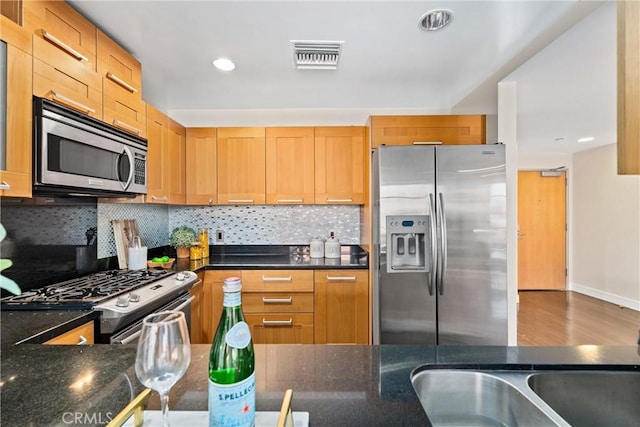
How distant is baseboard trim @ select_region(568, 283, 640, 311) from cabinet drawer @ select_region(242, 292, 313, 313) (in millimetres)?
4802

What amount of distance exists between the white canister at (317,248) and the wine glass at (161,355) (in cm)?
238

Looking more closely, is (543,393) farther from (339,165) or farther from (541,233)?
(541,233)

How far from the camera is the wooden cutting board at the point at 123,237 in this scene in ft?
7.54

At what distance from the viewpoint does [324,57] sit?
223 cm

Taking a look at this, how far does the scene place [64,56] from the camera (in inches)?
58.5

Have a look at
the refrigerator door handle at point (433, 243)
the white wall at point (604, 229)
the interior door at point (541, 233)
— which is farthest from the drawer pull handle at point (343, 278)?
the white wall at point (604, 229)

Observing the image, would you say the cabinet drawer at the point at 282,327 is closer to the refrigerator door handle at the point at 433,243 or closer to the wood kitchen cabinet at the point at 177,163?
the refrigerator door handle at the point at 433,243

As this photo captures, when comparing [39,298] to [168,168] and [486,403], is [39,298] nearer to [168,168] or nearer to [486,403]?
[168,168]

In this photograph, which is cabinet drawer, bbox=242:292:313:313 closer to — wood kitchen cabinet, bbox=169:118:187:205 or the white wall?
wood kitchen cabinet, bbox=169:118:187:205

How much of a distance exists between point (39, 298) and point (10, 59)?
1.06 meters

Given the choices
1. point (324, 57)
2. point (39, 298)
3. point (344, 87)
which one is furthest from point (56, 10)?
point (344, 87)

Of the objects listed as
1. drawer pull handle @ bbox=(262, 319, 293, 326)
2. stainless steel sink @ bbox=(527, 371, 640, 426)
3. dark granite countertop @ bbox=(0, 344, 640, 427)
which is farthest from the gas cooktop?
stainless steel sink @ bbox=(527, 371, 640, 426)

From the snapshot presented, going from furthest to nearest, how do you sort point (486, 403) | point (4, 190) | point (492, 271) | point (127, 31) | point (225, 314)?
point (492, 271) < point (127, 31) < point (4, 190) < point (486, 403) < point (225, 314)

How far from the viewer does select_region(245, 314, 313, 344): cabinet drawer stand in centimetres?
250
